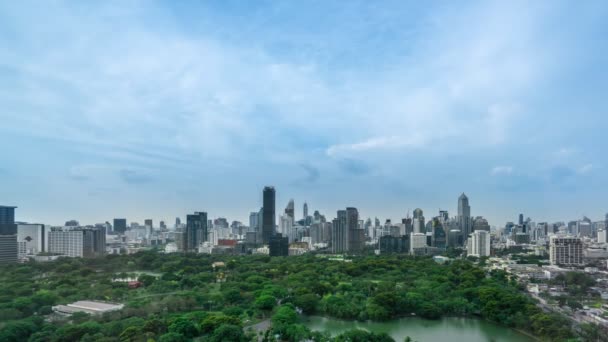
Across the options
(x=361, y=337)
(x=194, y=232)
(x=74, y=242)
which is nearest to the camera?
(x=361, y=337)

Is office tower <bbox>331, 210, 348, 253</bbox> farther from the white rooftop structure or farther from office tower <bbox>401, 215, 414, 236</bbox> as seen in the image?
the white rooftop structure

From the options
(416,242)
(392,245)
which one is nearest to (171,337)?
(392,245)

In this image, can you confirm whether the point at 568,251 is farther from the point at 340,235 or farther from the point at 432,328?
the point at 432,328

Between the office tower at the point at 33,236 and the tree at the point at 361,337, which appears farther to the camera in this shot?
the office tower at the point at 33,236

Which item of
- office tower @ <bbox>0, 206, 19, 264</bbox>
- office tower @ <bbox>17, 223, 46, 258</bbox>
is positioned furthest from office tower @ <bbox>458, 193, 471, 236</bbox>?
office tower @ <bbox>0, 206, 19, 264</bbox>

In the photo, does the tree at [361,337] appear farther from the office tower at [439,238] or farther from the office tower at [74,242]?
the office tower at [439,238]

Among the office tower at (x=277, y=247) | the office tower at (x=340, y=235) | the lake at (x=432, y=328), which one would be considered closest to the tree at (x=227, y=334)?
the lake at (x=432, y=328)
